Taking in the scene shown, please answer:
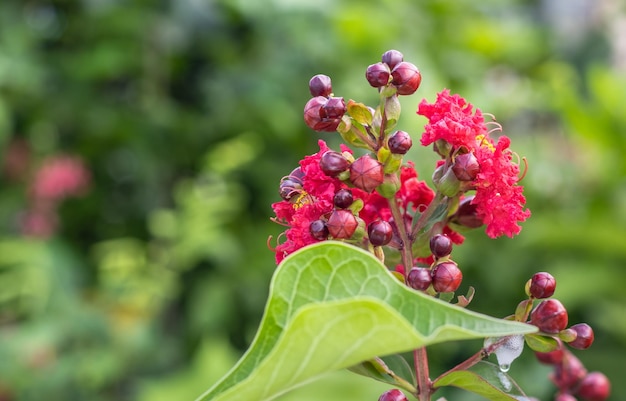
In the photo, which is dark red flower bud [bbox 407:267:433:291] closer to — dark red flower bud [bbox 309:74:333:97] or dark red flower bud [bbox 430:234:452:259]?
dark red flower bud [bbox 430:234:452:259]

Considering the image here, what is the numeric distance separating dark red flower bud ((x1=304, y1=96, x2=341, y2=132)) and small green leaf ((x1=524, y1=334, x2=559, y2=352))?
0.60ft

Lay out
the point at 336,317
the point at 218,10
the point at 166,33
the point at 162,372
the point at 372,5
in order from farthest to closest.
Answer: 1. the point at 372,5
2. the point at 166,33
3. the point at 218,10
4. the point at 162,372
5. the point at 336,317

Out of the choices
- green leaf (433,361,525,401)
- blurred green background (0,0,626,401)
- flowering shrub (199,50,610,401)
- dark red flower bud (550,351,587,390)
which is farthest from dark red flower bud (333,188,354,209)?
blurred green background (0,0,626,401)

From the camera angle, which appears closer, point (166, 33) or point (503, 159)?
point (503, 159)

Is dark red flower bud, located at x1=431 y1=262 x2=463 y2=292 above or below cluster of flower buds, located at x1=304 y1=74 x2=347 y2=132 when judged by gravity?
below

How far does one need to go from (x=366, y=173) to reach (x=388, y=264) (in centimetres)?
11

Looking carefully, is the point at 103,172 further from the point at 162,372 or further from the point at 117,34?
the point at 162,372

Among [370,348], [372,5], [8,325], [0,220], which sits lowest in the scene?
[370,348]

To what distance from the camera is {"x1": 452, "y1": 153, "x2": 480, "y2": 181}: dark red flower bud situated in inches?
19.0

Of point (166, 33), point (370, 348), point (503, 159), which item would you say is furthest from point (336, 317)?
point (166, 33)

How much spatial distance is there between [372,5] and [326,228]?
2012mm

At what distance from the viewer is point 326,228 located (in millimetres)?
477

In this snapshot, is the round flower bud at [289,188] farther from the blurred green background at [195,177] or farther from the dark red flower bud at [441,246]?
the blurred green background at [195,177]

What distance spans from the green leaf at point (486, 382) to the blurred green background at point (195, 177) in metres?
1.17
